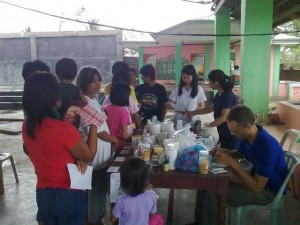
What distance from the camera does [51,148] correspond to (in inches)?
69.6

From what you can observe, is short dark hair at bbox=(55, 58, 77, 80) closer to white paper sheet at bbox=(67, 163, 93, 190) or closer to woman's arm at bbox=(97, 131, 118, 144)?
woman's arm at bbox=(97, 131, 118, 144)

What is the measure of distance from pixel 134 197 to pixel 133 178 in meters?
0.14

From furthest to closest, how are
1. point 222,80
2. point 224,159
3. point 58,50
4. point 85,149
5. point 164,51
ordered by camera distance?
point 58,50 < point 164,51 < point 222,80 < point 224,159 < point 85,149

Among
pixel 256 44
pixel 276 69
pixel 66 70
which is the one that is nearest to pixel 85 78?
pixel 66 70

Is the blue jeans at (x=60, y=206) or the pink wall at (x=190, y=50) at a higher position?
the pink wall at (x=190, y=50)

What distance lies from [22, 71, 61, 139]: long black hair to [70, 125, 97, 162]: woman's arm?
0.23 meters

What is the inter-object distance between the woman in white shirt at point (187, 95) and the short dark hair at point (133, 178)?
1.95m

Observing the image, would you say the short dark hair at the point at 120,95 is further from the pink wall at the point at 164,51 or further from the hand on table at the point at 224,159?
the pink wall at the point at 164,51

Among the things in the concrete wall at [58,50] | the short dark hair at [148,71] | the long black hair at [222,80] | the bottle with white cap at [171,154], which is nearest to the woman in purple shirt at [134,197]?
the bottle with white cap at [171,154]

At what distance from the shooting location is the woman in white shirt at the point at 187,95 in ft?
12.7

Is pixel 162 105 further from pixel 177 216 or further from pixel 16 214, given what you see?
pixel 16 214

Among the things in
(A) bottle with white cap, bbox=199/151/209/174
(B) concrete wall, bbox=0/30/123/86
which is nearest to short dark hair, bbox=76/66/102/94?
(A) bottle with white cap, bbox=199/151/209/174

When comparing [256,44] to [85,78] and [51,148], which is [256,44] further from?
[51,148]

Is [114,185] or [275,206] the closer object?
[114,185]
